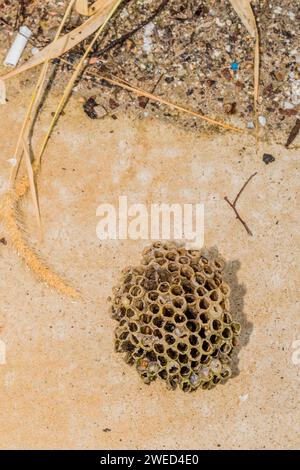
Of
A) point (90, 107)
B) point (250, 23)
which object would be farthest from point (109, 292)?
point (250, 23)

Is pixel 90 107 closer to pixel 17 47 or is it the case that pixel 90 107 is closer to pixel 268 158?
pixel 17 47

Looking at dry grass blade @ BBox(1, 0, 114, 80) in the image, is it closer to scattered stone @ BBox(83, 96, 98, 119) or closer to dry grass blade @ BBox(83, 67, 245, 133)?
dry grass blade @ BBox(83, 67, 245, 133)

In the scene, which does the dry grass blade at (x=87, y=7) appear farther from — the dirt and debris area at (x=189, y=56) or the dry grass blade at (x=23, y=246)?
the dry grass blade at (x=23, y=246)

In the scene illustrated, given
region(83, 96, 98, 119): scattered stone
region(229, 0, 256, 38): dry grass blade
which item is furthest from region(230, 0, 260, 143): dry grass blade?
region(83, 96, 98, 119): scattered stone

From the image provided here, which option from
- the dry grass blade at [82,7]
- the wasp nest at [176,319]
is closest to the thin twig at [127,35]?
the dry grass blade at [82,7]

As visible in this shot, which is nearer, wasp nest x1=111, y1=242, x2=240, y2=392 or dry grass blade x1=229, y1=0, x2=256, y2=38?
wasp nest x1=111, y1=242, x2=240, y2=392

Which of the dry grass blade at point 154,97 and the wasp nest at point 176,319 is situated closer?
the wasp nest at point 176,319
